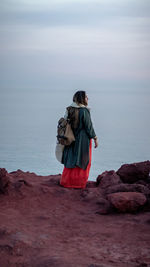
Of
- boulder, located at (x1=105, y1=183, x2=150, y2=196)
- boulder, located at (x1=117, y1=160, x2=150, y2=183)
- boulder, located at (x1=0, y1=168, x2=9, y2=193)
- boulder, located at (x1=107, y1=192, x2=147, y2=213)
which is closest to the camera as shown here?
boulder, located at (x1=107, y1=192, x2=147, y2=213)

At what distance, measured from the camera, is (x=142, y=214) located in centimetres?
571

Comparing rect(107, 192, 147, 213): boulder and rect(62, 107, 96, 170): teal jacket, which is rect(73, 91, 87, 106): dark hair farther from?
rect(107, 192, 147, 213): boulder

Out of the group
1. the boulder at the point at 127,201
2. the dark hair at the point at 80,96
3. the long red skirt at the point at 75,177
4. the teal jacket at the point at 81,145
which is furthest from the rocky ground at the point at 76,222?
the dark hair at the point at 80,96

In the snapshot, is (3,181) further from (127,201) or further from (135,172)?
(135,172)

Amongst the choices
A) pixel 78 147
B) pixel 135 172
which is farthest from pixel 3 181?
pixel 135 172

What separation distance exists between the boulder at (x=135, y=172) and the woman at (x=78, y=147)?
63 centimetres

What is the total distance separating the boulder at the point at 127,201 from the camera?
5742 mm

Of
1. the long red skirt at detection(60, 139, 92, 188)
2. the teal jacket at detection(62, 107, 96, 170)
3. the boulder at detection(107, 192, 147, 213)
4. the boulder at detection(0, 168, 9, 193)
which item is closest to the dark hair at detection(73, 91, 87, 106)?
the teal jacket at detection(62, 107, 96, 170)

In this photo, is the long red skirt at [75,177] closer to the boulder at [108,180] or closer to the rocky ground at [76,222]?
the rocky ground at [76,222]

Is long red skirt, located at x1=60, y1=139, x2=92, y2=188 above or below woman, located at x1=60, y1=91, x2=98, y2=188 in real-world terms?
below

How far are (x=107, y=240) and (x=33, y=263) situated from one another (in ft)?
3.19

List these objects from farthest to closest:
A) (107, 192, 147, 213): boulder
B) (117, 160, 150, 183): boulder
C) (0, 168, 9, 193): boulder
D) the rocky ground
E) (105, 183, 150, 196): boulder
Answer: (117, 160, 150, 183): boulder
(0, 168, 9, 193): boulder
(105, 183, 150, 196): boulder
(107, 192, 147, 213): boulder
the rocky ground

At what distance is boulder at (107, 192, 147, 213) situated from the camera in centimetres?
574

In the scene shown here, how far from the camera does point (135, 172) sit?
7062 millimetres
